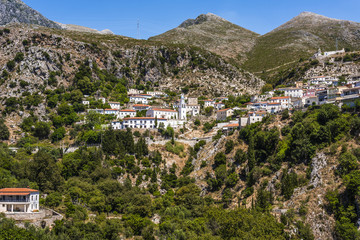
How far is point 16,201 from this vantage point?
1791 inches

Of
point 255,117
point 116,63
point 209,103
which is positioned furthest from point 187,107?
point 116,63

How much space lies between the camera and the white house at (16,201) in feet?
148

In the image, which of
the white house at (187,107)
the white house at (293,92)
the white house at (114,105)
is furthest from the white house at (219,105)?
the white house at (114,105)

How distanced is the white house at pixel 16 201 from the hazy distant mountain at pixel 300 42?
412 ft

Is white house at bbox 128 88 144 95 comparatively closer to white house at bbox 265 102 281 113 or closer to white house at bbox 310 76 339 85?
white house at bbox 265 102 281 113

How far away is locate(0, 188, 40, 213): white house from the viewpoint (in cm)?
4519

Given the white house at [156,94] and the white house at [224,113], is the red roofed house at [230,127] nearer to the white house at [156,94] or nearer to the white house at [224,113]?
the white house at [224,113]

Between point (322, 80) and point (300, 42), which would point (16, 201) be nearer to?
point (322, 80)

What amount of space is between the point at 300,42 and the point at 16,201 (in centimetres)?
15896

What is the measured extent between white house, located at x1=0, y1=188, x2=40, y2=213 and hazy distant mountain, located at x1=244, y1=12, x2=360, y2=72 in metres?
126

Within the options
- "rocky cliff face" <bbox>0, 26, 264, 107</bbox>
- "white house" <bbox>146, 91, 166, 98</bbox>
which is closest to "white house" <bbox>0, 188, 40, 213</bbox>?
"rocky cliff face" <bbox>0, 26, 264, 107</bbox>

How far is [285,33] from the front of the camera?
19412cm

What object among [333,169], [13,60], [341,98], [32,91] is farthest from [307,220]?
[13,60]

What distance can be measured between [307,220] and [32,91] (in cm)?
8593
